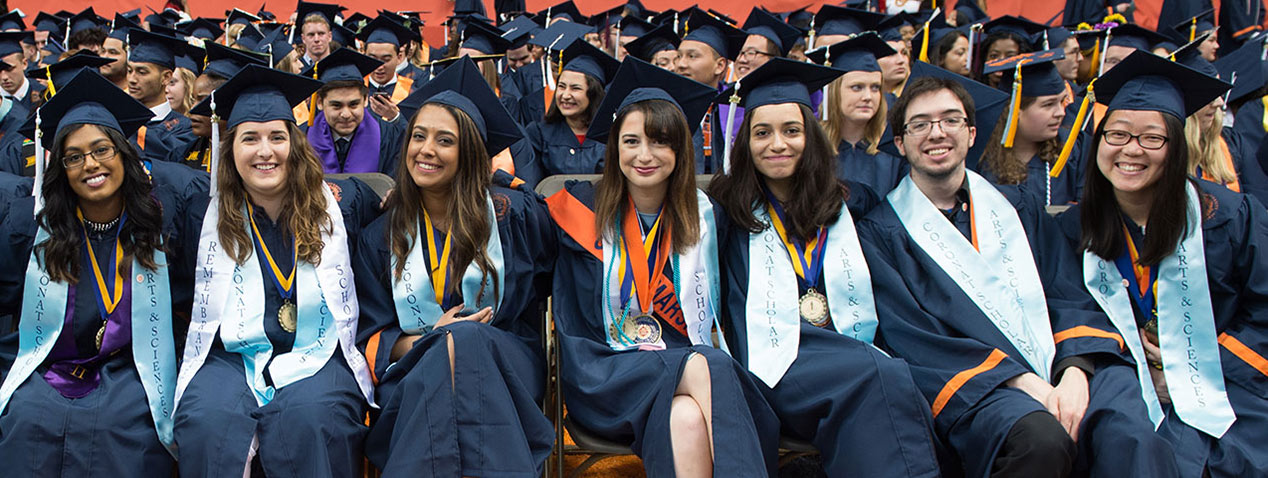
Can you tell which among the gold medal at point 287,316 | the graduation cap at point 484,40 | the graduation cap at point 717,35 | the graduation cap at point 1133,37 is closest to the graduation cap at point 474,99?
the gold medal at point 287,316

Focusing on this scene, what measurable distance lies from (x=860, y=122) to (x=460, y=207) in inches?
87.2

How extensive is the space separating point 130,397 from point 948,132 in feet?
8.85

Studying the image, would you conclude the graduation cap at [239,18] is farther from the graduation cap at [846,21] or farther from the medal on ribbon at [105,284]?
the medal on ribbon at [105,284]

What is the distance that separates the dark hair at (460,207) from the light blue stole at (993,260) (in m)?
1.44

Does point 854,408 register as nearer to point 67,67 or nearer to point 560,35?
point 67,67

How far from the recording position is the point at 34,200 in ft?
9.34

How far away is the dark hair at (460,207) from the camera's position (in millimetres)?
2967

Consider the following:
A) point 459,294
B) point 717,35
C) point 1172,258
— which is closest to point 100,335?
point 459,294

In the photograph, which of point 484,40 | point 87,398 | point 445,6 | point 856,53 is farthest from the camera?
point 445,6

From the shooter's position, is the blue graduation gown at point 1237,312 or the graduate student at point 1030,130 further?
the graduate student at point 1030,130

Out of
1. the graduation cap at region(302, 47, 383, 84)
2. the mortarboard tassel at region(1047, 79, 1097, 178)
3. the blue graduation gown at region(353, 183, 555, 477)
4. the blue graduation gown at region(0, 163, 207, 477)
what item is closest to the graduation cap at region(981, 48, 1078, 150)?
the mortarboard tassel at region(1047, 79, 1097, 178)

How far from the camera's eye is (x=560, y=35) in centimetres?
609

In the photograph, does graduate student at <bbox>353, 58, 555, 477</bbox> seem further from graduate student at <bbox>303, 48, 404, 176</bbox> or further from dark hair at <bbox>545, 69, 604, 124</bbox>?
dark hair at <bbox>545, 69, 604, 124</bbox>

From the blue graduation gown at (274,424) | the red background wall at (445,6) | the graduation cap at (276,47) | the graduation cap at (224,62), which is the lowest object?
the blue graduation gown at (274,424)
